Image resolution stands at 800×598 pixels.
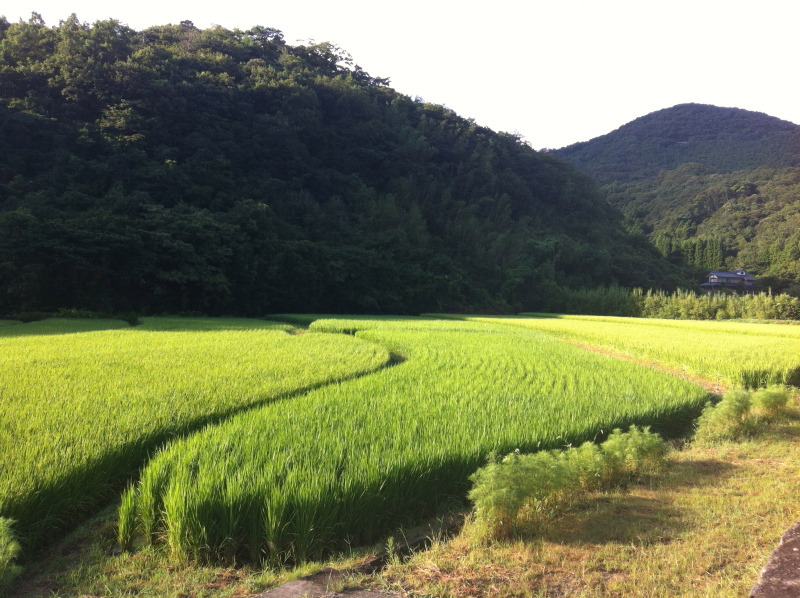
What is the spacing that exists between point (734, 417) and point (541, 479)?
11.8 feet

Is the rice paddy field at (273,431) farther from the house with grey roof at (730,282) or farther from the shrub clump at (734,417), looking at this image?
the house with grey roof at (730,282)

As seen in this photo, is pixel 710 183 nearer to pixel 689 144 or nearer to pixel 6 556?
pixel 689 144

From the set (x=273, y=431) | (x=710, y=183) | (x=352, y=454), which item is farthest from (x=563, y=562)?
(x=710, y=183)

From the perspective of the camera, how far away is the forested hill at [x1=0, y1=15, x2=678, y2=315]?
21.6 metres

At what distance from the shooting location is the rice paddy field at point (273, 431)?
2.77 m

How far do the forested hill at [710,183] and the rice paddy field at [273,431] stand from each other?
152ft

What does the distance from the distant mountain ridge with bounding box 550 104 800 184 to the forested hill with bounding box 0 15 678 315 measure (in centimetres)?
3357

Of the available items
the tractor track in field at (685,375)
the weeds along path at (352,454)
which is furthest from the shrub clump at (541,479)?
the tractor track in field at (685,375)

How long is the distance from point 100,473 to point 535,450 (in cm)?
333

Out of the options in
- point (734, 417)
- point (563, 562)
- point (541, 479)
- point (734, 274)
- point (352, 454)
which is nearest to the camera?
point (563, 562)

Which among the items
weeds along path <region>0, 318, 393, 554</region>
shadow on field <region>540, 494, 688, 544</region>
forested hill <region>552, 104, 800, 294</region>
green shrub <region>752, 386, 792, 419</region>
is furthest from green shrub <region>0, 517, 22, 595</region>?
forested hill <region>552, 104, 800, 294</region>

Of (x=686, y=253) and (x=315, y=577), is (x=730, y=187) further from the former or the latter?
(x=315, y=577)

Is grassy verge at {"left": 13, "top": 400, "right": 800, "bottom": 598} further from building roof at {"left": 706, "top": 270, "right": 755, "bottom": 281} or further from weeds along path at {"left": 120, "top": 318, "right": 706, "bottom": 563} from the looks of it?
building roof at {"left": 706, "top": 270, "right": 755, "bottom": 281}

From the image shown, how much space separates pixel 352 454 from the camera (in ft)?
11.2
